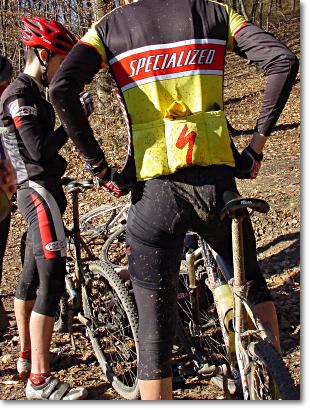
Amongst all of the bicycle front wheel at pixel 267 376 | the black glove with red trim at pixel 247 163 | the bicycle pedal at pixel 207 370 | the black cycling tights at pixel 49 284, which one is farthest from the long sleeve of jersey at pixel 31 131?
the bicycle front wheel at pixel 267 376

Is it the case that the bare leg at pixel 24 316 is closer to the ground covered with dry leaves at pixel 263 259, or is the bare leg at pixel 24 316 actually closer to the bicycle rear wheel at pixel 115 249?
the ground covered with dry leaves at pixel 263 259

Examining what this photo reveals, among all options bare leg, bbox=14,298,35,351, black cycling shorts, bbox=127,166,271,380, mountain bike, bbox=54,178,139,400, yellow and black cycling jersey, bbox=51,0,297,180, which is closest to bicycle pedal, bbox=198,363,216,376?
mountain bike, bbox=54,178,139,400

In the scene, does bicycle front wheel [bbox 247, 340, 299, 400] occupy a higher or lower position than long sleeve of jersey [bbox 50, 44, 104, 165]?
lower

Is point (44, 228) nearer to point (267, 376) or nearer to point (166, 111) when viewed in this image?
point (166, 111)

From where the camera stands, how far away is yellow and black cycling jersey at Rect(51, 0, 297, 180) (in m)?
2.47

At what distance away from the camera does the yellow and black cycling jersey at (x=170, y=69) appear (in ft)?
8.10

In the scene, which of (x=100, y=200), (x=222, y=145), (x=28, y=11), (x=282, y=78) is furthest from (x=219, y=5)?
(x=28, y=11)

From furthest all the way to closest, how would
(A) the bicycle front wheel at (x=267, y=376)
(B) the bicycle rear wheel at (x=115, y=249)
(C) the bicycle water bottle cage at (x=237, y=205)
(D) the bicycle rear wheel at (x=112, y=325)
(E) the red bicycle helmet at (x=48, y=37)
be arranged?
(B) the bicycle rear wheel at (x=115, y=249), (D) the bicycle rear wheel at (x=112, y=325), (E) the red bicycle helmet at (x=48, y=37), (C) the bicycle water bottle cage at (x=237, y=205), (A) the bicycle front wheel at (x=267, y=376)

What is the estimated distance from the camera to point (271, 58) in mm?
2535

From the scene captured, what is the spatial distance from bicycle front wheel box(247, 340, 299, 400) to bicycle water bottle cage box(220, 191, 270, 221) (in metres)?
0.51

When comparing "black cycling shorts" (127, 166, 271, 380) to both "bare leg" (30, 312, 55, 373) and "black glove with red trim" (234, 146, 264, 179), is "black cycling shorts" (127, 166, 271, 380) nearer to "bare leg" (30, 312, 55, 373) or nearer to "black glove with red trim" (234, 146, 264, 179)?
"black glove with red trim" (234, 146, 264, 179)

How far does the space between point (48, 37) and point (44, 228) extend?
1087 mm

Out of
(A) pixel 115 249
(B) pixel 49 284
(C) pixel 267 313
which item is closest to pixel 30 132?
(B) pixel 49 284

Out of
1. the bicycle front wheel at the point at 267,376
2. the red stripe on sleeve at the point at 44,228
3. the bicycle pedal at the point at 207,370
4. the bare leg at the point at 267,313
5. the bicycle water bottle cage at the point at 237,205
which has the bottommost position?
→ the bicycle pedal at the point at 207,370
